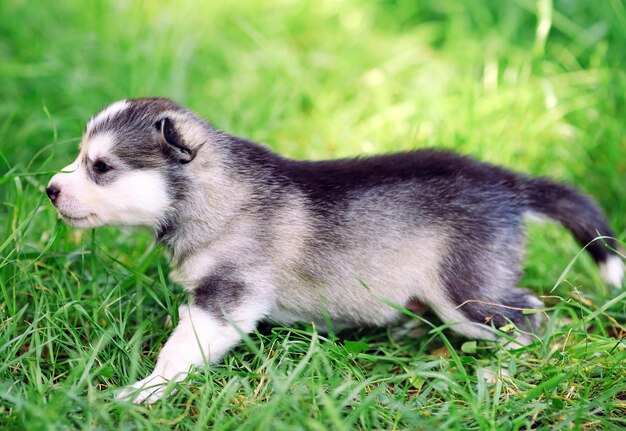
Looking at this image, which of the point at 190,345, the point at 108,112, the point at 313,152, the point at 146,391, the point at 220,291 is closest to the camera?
the point at 146,391

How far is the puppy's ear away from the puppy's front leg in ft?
2.49

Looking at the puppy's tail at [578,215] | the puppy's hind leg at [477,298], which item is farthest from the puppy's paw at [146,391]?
the puppy's tail at [578,215]

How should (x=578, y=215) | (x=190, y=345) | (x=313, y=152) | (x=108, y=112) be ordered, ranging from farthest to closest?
(x=313, y=152) < (x=578, y=215) < (x=108, y=112) < (x=190, y=345)

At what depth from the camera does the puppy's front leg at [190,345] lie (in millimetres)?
3592

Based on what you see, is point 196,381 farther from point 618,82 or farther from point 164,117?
point 618,82

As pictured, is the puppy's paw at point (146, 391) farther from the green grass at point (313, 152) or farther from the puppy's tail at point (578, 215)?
the puppy's tail at point (578, 215)

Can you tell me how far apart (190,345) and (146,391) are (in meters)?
0.30

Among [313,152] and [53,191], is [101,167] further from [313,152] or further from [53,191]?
[313,152]

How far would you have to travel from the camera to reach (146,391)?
3596 millimetres

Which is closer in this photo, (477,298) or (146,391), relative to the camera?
(146,391)

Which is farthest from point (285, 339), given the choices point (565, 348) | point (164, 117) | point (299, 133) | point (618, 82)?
point (618, 82)

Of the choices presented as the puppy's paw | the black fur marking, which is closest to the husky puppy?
the black fur marking

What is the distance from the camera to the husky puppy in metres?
3.81

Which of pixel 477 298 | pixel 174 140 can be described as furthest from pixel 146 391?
pixel 477 298
